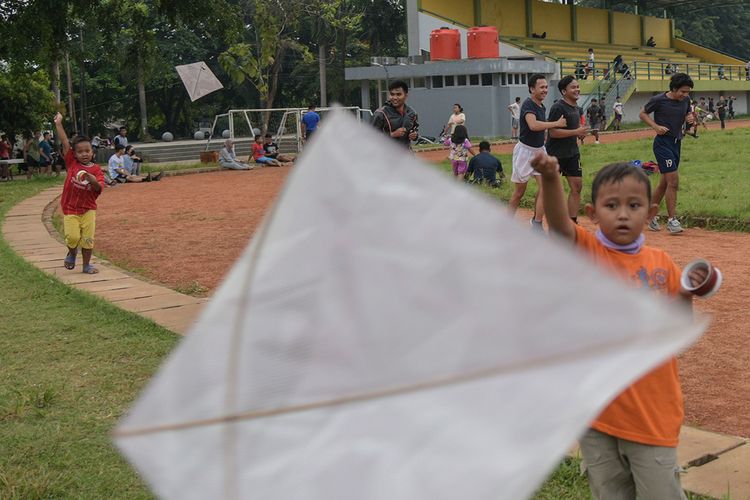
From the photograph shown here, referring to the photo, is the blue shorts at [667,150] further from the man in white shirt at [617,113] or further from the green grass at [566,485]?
the man in white shirt at [617,113]

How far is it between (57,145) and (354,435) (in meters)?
27.3

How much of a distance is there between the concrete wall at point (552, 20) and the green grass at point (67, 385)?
41.0 metres

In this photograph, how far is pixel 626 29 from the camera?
173 feet

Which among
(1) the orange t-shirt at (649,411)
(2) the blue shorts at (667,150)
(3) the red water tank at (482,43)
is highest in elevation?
(3) the red water tank at (482,43)

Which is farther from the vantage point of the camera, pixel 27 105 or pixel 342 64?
pixel 342 64

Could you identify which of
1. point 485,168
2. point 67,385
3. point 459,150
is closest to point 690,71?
point 459,150

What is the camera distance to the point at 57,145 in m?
26.6

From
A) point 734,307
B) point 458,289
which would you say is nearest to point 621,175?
point 458,289

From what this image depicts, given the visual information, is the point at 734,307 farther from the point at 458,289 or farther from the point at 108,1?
the point at 108,1

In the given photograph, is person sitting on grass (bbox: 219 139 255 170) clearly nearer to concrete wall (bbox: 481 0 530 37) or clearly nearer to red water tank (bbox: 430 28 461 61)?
red water tank (bbox: 430 28 461 61)

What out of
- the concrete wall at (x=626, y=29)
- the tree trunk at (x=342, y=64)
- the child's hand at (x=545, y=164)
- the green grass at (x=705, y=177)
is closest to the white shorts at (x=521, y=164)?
the green grass at (x=705, y=177)

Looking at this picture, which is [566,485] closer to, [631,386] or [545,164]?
[631,386]

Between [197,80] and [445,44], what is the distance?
12.6 m

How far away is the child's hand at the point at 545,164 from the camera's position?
215 cm
